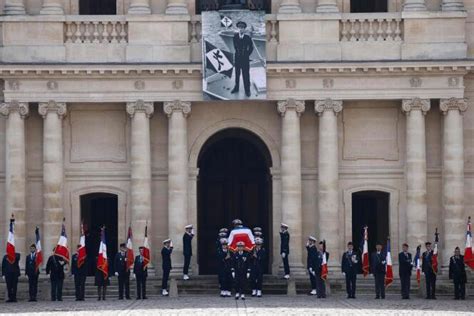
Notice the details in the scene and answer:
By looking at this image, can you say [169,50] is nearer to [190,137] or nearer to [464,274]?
[190,137]

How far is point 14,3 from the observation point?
272ft

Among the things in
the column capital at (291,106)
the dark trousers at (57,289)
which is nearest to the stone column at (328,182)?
the column capital at (291,106)

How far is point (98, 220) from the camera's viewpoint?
8600cm

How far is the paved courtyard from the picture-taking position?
70188mm

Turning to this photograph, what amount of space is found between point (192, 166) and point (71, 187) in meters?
4.33

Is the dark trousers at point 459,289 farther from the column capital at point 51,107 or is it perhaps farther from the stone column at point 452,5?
the column capital at point 51,107

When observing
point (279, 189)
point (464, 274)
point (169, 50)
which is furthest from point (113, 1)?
point (464, 274)

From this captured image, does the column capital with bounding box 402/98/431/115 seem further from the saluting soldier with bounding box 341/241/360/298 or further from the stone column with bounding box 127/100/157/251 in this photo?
the stone column with bounding box 127/100/157/251

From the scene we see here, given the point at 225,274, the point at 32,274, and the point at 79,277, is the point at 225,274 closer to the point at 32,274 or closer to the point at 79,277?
the point at 79,277

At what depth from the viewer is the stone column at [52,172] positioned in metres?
82.8

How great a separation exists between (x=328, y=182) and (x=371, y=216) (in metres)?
3.77

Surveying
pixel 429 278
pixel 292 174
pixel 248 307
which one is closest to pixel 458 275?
pixel 429 278

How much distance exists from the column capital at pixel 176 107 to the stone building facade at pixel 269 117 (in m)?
0.05

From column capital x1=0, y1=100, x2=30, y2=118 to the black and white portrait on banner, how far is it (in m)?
6.28
